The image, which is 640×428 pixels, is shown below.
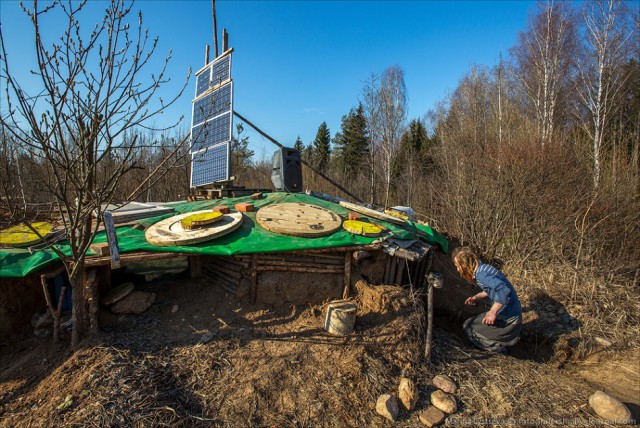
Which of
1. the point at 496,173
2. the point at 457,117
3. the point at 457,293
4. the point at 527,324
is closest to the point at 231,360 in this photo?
the point at 457,293

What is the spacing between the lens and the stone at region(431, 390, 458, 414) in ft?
10.3

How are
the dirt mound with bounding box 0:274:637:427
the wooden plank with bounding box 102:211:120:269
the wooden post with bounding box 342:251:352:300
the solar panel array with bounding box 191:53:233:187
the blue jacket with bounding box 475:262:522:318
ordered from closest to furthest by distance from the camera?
the dirt mound with bounding box 0:274:637:427 → the wooden plank with bounding box 102:211:120:269 → the blue jacket with bounding box 475:262:522:318 → the wooden post with bounding box 342:251:352:300 → the solar panel array with bounding box 191:53:233:187

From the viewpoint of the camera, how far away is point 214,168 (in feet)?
24.2

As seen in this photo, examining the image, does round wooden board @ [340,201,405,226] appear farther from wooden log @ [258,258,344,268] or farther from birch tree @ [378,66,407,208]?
birch tree @ [378,66,407,208]

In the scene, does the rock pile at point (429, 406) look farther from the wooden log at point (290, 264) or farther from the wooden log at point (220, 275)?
the wooden log at point (220, 275)

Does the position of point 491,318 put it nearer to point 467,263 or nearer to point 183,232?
point 467,263

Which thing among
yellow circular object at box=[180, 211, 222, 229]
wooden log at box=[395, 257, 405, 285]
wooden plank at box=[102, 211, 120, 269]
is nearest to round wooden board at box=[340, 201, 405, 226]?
wooden log at box=[395, 257, 405, 285]

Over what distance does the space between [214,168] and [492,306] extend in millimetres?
6128

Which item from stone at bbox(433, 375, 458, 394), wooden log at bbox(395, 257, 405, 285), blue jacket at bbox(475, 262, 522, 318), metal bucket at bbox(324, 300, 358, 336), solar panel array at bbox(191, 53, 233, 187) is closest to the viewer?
stone at bbox(433, 375, 458, 394)

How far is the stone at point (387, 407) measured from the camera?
297cm

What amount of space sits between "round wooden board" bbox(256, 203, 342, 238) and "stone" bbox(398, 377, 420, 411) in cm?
213

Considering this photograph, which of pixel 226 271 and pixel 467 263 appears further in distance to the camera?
pixel 226 271

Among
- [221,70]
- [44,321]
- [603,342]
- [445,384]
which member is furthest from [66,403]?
[221,70]

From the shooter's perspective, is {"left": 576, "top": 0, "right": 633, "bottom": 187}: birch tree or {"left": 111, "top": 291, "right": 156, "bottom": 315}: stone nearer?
{"left": 111, "top": 291, "right": 156, "bottom": 315}: stone
